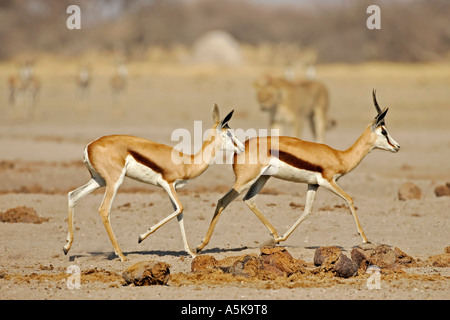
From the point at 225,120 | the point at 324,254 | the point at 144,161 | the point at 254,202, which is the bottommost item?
the point at 324,254

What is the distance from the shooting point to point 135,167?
27.6 feet

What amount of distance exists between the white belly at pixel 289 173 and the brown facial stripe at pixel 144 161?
1170 mm

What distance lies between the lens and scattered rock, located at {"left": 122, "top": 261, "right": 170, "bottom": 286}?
7133mm

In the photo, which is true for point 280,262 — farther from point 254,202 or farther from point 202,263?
point 254,202

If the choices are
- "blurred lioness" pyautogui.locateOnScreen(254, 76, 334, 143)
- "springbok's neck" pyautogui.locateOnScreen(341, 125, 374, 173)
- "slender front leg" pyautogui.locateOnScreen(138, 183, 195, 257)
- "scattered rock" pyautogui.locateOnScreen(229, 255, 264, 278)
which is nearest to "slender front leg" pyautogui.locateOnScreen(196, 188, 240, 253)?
"slender front leg" pyautogui.locateOnScreen(138, 183, 195, 257)

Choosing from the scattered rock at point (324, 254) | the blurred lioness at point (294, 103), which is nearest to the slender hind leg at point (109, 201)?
the scattered rock at point (324, 254)

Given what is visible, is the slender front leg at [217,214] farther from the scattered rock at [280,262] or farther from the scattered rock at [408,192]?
the scattered rock at [408,192]

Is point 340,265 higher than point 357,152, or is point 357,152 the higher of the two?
point 357,152

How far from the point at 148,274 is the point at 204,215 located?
366 centimetres

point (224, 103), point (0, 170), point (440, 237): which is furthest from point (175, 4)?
point (440, 237)

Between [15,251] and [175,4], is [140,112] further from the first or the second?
[175,4]

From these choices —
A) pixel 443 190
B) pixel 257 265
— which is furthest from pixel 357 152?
pixel 443 190

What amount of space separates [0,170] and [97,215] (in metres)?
4.30

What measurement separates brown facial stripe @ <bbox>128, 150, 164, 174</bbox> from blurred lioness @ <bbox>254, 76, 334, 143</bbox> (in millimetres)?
9133
